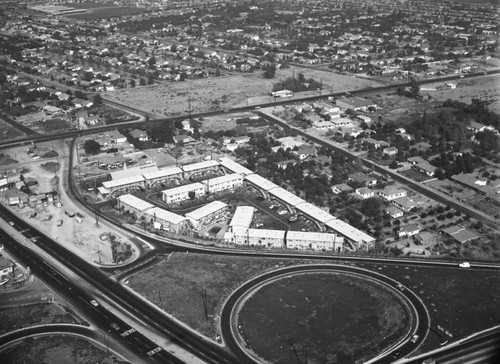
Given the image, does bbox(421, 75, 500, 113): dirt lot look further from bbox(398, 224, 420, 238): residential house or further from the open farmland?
the open farmland

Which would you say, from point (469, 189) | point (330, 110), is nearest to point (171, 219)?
point (469, 189)

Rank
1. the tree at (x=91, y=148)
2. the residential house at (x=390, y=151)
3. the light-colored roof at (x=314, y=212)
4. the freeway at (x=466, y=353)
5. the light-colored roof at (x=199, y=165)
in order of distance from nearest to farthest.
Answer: the freeway at (x=466, y=353), the light-colored roof at (x=314, y=212), the light-colored roof at (x=199, y=165), the residential house at (x=390, y=151), the tree at (x=91, y=148)

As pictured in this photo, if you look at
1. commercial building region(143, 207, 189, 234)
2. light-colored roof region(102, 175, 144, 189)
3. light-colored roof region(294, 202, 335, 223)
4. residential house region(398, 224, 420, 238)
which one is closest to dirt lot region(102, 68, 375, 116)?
light-colored roof region(102, 175, 144, 189)

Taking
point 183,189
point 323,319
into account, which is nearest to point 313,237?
point 323,319

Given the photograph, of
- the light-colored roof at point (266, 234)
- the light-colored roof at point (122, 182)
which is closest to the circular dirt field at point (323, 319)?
the light-colored roof at point (266, 234)

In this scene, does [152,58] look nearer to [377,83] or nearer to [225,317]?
[377,83]

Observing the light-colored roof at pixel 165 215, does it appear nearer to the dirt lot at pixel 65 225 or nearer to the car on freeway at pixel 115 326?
the dirt lot at pixel 65 225
